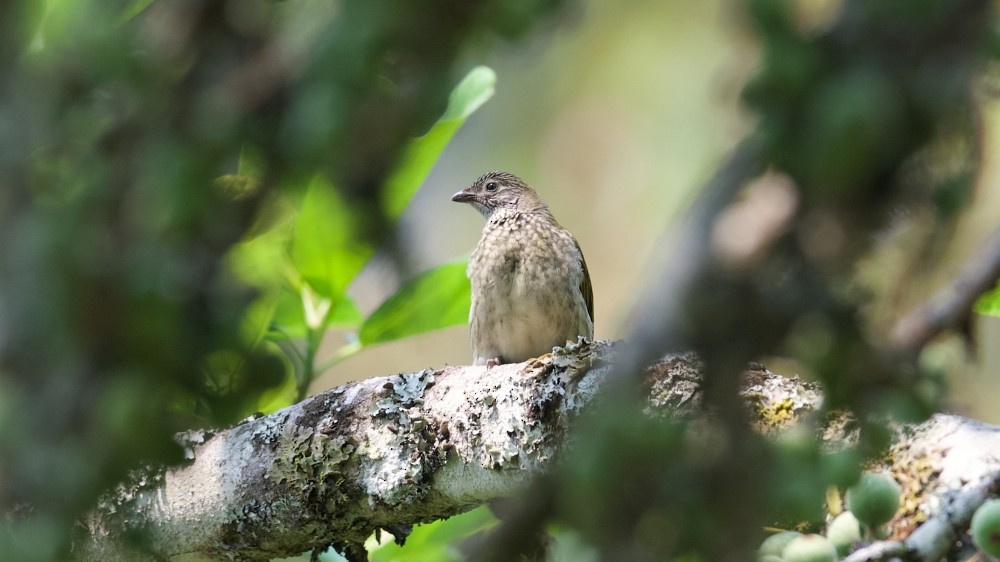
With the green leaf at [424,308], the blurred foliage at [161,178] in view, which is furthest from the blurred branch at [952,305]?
the green leaf at [424,308]

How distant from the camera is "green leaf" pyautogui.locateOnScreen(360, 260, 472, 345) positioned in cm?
362

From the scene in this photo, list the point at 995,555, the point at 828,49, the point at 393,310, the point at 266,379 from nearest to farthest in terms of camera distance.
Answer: the point at 828,49, the point at 266,379, the point at 995,555, the point at 393,310

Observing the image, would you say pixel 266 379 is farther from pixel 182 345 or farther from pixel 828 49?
pixel 828 49

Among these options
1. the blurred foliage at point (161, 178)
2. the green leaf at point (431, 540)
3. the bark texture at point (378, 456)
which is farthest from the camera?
the green leaf at point (431, 540)

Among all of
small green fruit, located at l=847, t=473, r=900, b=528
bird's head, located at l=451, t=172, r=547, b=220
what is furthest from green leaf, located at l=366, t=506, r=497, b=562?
bird's head, located at l=451, t=172, r=547, b=220

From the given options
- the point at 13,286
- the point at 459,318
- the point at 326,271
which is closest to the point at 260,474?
the point at 326,271

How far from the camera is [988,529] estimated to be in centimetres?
168

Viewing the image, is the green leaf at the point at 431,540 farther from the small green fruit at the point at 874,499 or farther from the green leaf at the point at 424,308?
the small green fruit at the point at 874,499

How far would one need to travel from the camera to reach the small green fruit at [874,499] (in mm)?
1789

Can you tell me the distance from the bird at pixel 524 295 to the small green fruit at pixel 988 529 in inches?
122

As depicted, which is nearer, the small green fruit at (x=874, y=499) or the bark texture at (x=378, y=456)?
the small green fruit at (x=874, y=499)

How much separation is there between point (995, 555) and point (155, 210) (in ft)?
4.82

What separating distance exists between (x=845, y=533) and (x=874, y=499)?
143 mm

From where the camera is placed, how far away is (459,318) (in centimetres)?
414
